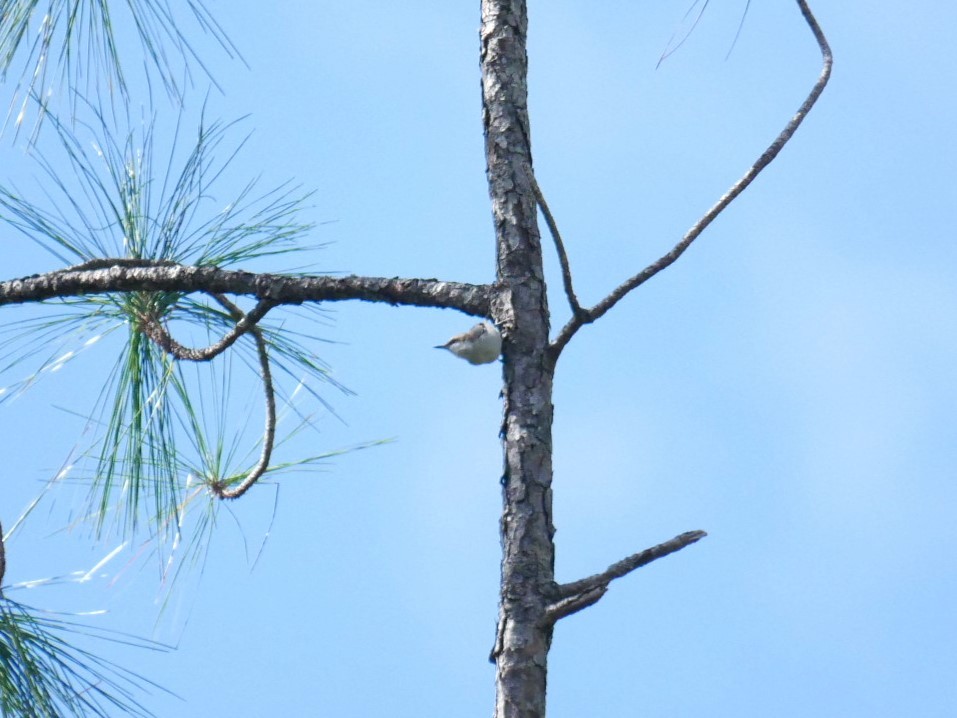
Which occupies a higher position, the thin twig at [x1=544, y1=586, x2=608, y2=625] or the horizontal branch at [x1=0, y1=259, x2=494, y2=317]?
the horizontal branch at [x1=0, y1=259, x2=494, y2=317]

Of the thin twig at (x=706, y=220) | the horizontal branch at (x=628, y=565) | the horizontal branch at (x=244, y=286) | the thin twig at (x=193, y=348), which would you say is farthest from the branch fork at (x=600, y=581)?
the thin twig at (x=193, y=348)

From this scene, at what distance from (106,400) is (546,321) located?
3.72 feet

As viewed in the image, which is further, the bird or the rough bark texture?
the bird

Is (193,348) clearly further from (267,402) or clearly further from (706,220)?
(706,220)

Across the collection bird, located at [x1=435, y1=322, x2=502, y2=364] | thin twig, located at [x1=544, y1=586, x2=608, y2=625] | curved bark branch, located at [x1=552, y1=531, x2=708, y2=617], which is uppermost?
bird, located at [x1=435, y1=322, x2=502, y2=364]

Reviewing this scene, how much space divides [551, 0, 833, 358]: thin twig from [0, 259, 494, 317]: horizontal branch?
0.15 meters

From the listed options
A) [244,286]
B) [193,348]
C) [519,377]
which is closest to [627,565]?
[519,377]

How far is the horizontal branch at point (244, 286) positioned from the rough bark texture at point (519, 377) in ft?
0.29

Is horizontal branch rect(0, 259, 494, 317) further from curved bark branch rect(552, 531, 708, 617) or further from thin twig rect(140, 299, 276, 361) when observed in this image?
curved bark branch rect(552, 531, 708, 617)

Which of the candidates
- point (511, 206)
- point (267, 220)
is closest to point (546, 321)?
point (511, 206)

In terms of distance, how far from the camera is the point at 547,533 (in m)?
1.80

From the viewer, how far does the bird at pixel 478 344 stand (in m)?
2.01

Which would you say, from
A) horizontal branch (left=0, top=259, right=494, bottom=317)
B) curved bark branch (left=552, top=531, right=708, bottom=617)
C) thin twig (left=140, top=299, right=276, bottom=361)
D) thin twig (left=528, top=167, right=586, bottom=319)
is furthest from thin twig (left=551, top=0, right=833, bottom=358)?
thin twig (left=140, top=299, right=276, bottom=361)

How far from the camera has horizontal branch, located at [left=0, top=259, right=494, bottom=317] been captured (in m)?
1.98
